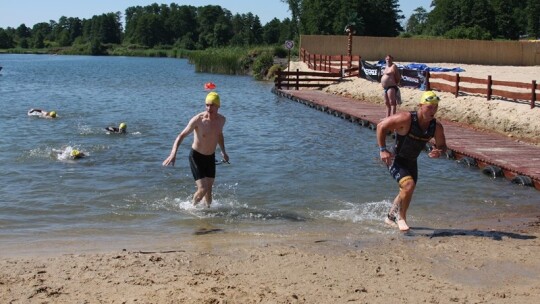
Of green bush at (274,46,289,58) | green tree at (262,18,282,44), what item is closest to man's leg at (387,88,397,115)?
green bush at (274,46,289,58)

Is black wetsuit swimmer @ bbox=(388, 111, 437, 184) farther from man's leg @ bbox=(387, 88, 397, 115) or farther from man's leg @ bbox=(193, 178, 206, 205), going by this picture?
man's leg @ bbox=(387, 88, 397, 115)

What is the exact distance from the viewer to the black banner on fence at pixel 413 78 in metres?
24.4

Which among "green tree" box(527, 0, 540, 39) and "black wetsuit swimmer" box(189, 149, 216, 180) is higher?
"green tree" box(527, 0, 540, 39)

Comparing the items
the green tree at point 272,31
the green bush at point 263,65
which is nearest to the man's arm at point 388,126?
the green bush at point 263,65

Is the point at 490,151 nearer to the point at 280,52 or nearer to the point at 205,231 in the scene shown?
the point at 205,231

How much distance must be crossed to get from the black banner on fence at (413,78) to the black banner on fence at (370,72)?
3.84 meters

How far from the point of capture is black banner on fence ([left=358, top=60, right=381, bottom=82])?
99.1ft

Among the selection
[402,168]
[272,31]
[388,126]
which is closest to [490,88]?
[402,168]

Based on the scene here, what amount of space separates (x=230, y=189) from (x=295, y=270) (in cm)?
476

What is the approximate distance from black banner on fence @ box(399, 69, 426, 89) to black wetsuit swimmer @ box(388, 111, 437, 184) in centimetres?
1700

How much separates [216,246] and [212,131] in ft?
5.65

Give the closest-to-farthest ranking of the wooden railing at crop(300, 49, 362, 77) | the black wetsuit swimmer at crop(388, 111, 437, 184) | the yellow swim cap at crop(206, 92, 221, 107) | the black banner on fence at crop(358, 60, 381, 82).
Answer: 1. the black wetsuit swimmer at crop(388, 111, 437, 184)
2. the yellow swim cap at crop(206, 92, 221, 107)
3. the black banner on fence at crop(358, 60, 381, 82)
4. the wooden railing at crop(300, 49, 362, 77)

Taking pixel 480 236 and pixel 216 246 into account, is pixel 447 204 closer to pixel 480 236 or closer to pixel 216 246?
pixel 480 236

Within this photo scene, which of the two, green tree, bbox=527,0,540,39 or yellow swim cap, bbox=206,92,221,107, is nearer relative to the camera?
yellow swim cap, bbox=206,92,221,107
